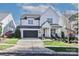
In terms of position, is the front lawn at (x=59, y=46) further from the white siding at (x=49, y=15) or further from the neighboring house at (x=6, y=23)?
the neighboring house at (x=6, y=23)

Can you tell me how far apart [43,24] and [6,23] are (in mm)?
495

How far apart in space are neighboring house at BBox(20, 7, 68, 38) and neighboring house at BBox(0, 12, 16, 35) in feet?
0.40

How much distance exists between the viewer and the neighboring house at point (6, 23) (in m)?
8.26

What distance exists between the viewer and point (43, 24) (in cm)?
829

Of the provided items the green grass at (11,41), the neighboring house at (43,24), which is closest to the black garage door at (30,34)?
the neighboring house at (43,24)

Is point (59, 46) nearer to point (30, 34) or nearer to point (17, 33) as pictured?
point (30, 34)

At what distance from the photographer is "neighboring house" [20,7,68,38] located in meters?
8.26

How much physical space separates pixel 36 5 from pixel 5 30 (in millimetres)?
532

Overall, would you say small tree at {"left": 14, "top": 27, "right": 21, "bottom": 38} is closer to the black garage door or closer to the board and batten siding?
the black garage door

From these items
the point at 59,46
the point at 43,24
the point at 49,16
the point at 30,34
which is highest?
the point at 49,16

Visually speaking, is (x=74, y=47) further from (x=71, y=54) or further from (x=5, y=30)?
(x=5, y=30)

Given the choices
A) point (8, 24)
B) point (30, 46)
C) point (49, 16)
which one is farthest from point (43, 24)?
point (8, 24)

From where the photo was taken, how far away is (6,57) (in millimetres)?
8250

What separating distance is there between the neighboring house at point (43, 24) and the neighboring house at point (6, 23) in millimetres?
122
